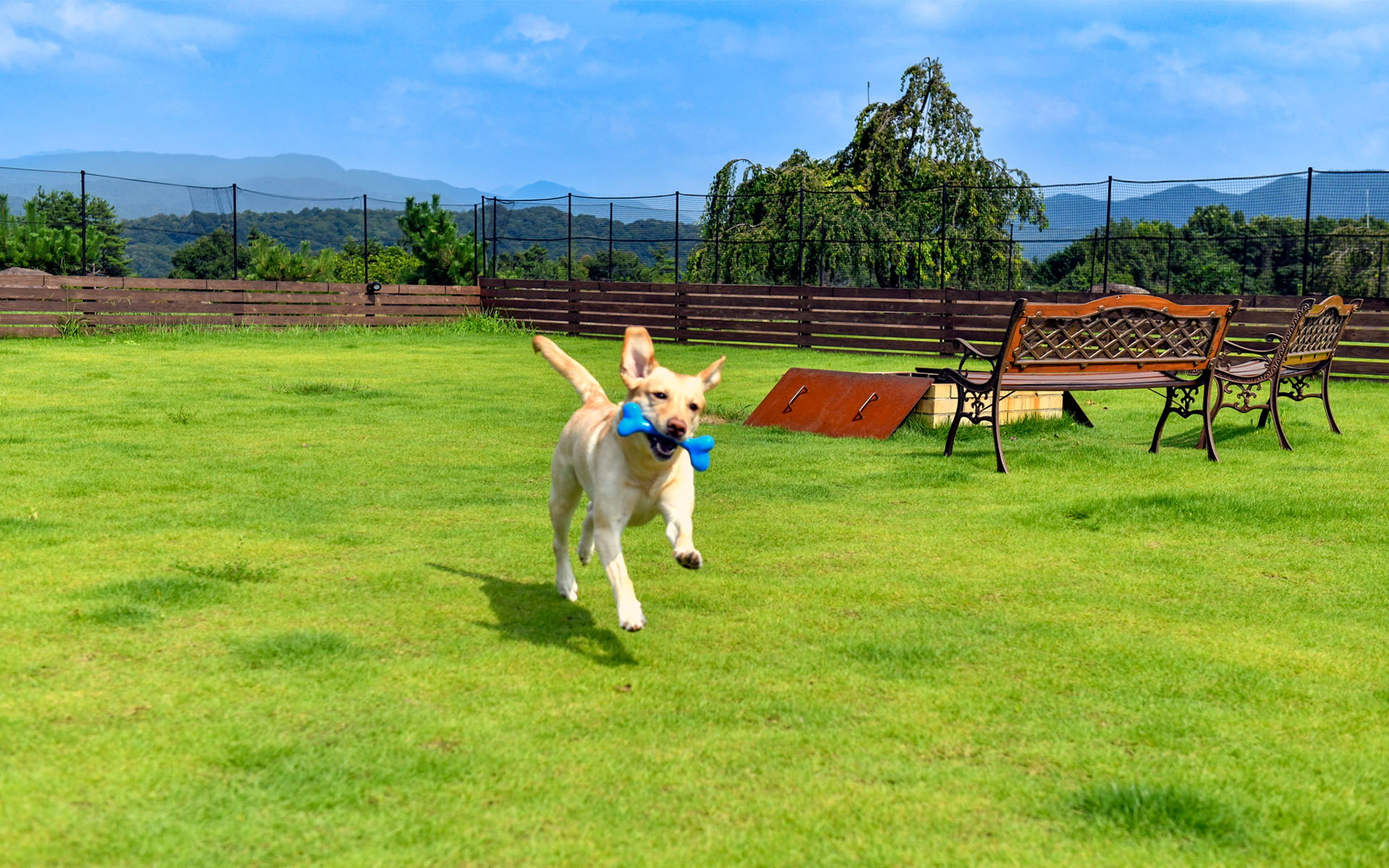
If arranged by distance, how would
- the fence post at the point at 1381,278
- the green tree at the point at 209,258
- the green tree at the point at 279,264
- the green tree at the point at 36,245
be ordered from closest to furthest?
the fence post at the point at 1381,278, the green tree at the point at 36,245, the green tree at the point at 279,264, the green tree at the point at 209,258

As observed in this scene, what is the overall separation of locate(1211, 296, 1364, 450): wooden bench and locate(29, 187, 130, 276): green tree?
75.8 feet

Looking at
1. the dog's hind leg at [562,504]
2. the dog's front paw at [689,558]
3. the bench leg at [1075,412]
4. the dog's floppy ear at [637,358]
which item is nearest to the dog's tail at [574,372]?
the dog's hind leg at [562,504]

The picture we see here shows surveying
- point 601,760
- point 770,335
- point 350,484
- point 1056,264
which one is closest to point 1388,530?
point 601,760

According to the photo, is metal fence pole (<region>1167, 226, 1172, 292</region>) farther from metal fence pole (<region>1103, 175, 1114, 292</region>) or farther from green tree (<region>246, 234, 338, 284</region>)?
green tree (<region>246, 234, 338, 284</region>)

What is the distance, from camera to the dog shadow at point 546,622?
4.40m

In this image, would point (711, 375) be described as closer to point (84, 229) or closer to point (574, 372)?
point (574, 372)

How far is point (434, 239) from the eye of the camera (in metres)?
38.3

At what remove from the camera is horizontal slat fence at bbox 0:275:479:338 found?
907 inches

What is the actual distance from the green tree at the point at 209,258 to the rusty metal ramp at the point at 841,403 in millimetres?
19212

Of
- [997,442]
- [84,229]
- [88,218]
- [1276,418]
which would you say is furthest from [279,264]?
[1276,418]

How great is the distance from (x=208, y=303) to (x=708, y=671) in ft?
81.5

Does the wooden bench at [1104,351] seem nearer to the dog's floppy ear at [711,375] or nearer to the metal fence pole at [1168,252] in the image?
the dog's floppy ear at [711,375]

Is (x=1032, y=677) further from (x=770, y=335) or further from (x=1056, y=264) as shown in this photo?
(x=1056, y=264)

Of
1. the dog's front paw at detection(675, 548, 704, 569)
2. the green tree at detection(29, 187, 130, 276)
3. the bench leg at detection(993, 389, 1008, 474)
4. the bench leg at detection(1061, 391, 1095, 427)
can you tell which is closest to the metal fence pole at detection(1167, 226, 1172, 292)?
the bench leg at detection(1061, 391, 1095, 427)
